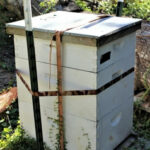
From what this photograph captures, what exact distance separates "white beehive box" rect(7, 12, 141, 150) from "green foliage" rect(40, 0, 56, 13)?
2.41 meters

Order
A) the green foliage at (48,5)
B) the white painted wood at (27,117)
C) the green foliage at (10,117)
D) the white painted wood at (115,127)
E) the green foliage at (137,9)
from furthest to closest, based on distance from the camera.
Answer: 1. the green foliage at (137,9)
2. the green foliage at (48,5)
3. the green foliage at (10,117)
4. the white painted wood at (27,117)
5. the white painted wood at (115,127)

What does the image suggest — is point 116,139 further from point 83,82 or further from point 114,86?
point 83,82

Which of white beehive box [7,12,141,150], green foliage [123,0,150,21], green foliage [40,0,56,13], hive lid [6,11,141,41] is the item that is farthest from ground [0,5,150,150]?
green foliage [123,0,150,21]

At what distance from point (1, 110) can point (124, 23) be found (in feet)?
7.03

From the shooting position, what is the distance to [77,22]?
3188 mm

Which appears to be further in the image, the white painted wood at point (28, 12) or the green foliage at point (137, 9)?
the green foliage at point (137, 9)

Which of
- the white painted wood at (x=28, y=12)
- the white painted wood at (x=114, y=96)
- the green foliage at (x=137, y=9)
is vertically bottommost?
the white painted wood at (x=114, y=96)

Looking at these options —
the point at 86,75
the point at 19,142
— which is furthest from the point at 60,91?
the point at 19,142

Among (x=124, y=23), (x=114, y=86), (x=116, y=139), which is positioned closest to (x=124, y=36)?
(x=124, y=23)

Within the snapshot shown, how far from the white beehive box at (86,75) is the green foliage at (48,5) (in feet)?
7.89

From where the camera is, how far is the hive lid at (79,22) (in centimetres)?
282

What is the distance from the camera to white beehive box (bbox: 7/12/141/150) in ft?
9.32

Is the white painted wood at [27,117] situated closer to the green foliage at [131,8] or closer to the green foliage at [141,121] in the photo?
the green foliage at [141,121]

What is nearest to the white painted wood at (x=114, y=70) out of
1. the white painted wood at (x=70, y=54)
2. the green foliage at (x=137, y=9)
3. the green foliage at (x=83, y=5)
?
the white painted wood at (x=70, y=54)
